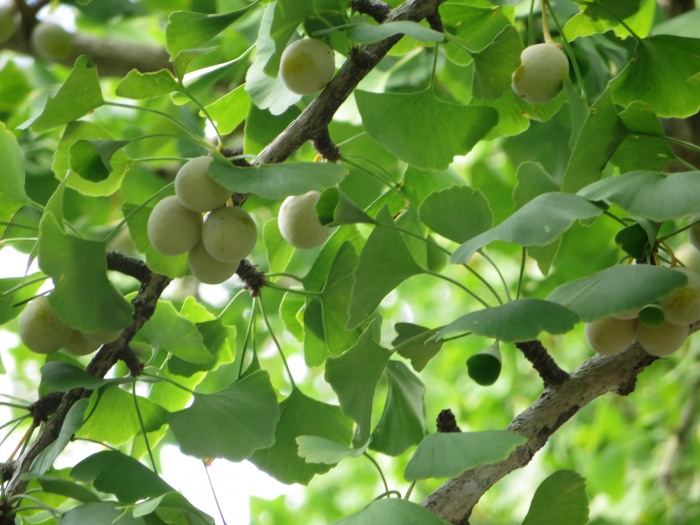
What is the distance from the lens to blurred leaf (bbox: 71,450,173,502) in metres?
0.63

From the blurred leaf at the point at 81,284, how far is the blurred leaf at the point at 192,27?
0.63ft

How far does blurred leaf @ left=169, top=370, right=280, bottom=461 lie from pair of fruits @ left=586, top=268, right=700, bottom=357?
25 cm

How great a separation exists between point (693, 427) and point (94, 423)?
1821 mm

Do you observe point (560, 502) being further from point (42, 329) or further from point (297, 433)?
point (42, 329)

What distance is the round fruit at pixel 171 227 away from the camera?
2.15 feet

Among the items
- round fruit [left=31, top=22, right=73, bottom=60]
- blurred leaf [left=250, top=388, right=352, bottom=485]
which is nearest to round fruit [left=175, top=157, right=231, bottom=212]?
blurred leaf [left=250, top=388, right=352, bottom=485]

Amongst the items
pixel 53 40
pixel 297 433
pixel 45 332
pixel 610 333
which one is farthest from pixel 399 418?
pixel 53 40

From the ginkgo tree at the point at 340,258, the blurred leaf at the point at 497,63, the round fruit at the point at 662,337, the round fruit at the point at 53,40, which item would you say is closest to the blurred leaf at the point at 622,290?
the ginkgo tree at the point at 340,258

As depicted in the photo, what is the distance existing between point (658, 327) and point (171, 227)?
36 centimetres

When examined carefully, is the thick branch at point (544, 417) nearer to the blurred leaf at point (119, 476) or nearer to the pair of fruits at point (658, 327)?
the pair of fruits at point (658, 327)

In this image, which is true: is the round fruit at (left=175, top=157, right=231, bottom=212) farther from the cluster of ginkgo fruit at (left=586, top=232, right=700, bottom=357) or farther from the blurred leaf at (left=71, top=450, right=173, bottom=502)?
the cluster of ginkgo fruit at (left=586, top=232, right=700, bottom=357)

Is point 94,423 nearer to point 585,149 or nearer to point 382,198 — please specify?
point 382,198

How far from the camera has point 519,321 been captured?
1.75ft

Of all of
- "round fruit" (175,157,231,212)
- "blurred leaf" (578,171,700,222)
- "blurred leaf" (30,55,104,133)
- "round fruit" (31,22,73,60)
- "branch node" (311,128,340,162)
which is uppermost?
"round fruit" (31,22,73,60)
